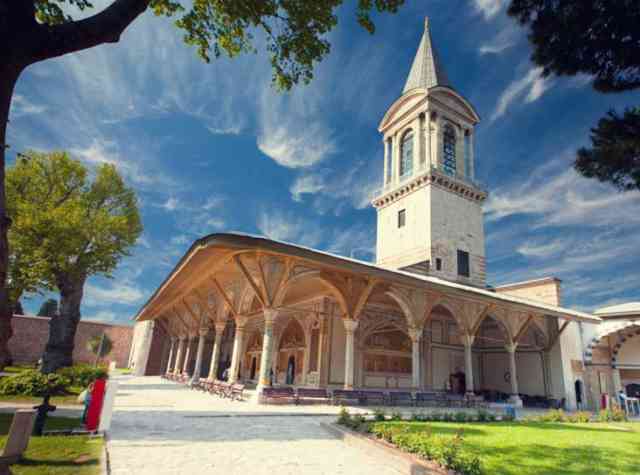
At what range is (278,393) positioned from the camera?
39.9 feet

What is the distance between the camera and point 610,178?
6.25 meters

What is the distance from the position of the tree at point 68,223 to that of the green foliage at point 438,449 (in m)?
15.6

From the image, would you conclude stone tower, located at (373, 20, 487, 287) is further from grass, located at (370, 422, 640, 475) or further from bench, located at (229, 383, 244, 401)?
grass, located at (370, 422, 640, 475)

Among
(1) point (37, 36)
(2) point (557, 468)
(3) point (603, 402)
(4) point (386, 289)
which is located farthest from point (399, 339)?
(1) point (37, 36)

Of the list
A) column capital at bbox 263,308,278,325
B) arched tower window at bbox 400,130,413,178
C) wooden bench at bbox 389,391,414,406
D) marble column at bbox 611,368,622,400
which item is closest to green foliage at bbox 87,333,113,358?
column capital at bbox 263,308,278,325

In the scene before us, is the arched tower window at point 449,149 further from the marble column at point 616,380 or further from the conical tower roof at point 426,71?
the marble column at point 616,380

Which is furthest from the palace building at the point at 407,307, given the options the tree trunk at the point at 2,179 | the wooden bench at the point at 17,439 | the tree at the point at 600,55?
the tree at the point at 600,55

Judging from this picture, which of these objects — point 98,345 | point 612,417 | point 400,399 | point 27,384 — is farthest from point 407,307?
point 98,345

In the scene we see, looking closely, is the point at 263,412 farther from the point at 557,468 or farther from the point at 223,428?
the point at 557,468

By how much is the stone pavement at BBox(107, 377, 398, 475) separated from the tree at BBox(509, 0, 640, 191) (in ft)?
19.0

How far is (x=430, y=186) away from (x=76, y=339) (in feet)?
117

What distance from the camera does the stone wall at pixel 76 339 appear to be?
107 ft

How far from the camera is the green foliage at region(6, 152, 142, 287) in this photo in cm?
1588

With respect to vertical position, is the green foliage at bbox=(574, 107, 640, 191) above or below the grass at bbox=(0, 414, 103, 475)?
above
